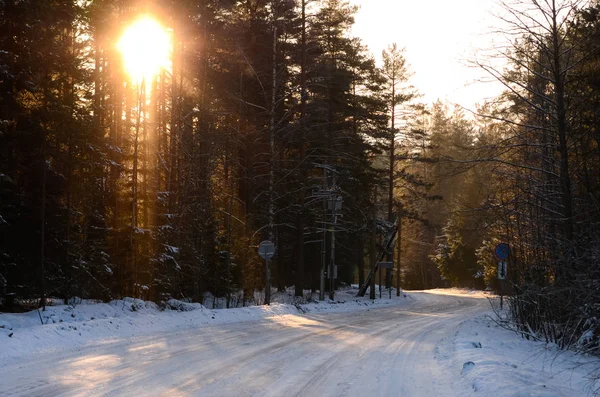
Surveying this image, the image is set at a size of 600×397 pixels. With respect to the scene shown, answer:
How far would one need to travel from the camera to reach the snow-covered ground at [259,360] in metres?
7.61

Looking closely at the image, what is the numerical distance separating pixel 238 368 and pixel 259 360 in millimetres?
959

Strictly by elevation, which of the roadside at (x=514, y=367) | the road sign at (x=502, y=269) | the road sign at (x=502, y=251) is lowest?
the roadside at (x=514, y=367)

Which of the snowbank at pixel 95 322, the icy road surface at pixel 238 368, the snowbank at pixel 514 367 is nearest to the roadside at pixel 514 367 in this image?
the snowbank at pixel 514 367

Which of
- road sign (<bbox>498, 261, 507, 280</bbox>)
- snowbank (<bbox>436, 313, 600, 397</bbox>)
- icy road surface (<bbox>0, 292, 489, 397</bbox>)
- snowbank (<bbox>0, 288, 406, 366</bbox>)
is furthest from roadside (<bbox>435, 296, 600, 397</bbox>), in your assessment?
snowbank (<bbox>0, 288, 406, 366</bbox>)

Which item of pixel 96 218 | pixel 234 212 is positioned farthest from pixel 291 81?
pixel 96 218

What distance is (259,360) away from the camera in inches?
394

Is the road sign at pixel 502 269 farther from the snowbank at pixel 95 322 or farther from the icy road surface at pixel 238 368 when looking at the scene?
the snowbank at pixel 95 322

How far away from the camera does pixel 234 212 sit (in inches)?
1271

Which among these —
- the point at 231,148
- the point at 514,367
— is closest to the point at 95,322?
the point at 514,367

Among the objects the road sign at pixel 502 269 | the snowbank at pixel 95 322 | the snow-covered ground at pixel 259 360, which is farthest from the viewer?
the road sign at pixel 502 269

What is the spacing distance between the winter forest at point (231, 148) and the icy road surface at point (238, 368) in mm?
2949

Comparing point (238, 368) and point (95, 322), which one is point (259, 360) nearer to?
point (238, 368)

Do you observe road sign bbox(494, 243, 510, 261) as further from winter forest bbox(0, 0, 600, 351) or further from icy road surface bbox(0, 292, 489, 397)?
icy road surface bbox(0, 292, 489, 397)

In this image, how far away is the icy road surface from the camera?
293 inches
